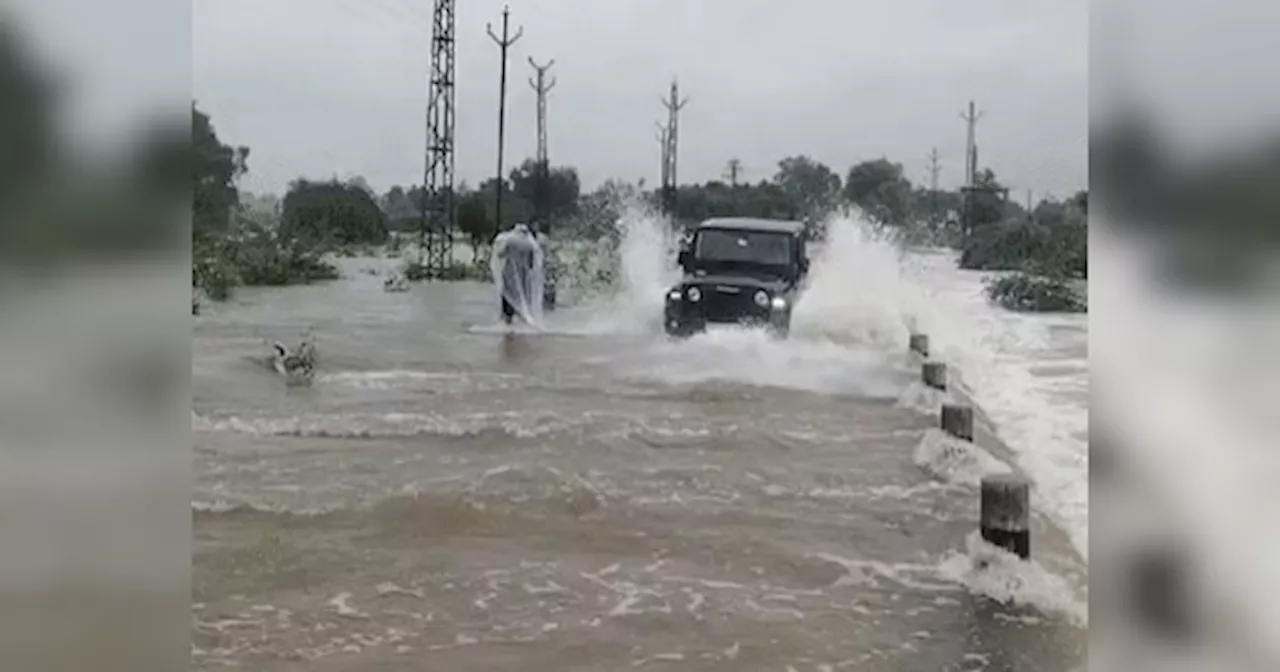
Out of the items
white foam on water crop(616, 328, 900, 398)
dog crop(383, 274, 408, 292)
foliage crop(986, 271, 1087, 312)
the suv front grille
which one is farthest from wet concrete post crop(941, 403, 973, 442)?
dog crop(383, 274, 408, 292)

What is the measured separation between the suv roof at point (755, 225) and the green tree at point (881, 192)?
0.39 metres

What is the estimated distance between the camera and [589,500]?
8.77ft

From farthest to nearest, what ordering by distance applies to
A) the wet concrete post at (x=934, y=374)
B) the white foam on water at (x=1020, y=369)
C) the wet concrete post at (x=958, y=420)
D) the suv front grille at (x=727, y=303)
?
the suv front grille at (x=727, y=303) < the wet concrete post at (x=934, y=374) < the wet concrete post at (x=958, y=420) < the white foam on water at (x=1020, y=369)

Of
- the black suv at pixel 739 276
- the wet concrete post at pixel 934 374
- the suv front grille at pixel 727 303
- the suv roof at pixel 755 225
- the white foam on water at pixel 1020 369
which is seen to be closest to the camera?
the white foam on water at pixel 1020 369

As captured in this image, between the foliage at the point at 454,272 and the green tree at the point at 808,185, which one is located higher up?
→ the green tree at the point at 808,185

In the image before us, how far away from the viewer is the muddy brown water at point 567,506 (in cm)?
187

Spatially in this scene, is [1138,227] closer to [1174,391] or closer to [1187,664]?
[1174,391]

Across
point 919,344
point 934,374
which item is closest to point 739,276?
point 919,344

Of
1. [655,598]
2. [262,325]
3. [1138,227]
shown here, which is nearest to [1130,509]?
[1138,227]

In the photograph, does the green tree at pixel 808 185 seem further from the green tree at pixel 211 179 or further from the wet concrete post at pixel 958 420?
the green tree at pixel 211 179

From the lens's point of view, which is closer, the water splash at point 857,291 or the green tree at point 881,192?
the green tree at point 881,192

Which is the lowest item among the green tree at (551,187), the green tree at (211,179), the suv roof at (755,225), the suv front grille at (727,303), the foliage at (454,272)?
the suv front grille at (727,303)

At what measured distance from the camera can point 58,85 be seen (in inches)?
38.8

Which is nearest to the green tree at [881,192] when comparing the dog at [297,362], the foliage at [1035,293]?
the foliage at [1035,293]
